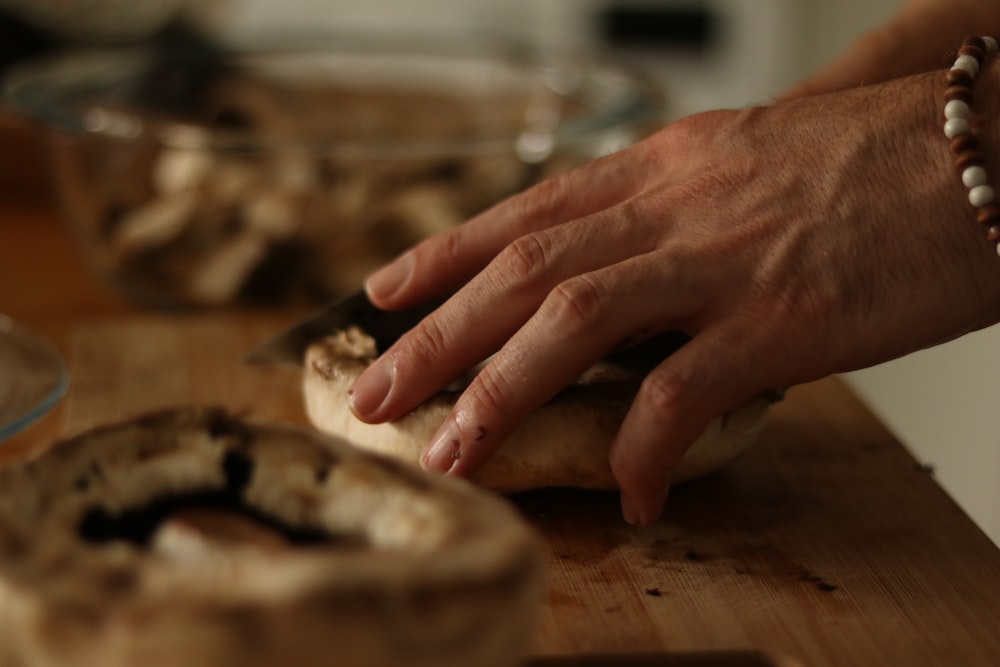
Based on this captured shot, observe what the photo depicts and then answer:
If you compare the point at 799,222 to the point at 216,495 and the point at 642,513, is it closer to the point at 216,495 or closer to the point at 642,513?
the point at 642,513

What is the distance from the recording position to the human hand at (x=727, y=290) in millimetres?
912

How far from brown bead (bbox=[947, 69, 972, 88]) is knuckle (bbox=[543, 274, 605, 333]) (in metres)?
0.34

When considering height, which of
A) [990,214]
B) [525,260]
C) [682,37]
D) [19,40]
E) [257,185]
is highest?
[990,214]

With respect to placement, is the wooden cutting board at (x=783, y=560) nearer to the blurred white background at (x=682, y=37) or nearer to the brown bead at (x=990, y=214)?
the brown bead at (x=990, y=214)

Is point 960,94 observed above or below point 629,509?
above

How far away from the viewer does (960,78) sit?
95cm

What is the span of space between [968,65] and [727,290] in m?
0.29

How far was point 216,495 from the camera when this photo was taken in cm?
66

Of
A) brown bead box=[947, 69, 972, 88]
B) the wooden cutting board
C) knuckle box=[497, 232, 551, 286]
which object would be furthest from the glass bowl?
brown bead box=[947, 69, 972, 88]

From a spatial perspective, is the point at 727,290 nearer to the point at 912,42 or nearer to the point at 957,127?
the point at 957,127

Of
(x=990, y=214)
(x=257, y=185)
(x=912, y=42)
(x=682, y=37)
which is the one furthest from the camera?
(x=682, y=37)

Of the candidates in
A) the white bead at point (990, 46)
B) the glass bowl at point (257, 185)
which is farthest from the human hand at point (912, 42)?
the glass bowl at point (257, 185)

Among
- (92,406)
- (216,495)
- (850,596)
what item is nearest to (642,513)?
(850,596)

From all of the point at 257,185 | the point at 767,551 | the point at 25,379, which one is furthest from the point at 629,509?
the point at 257,185
